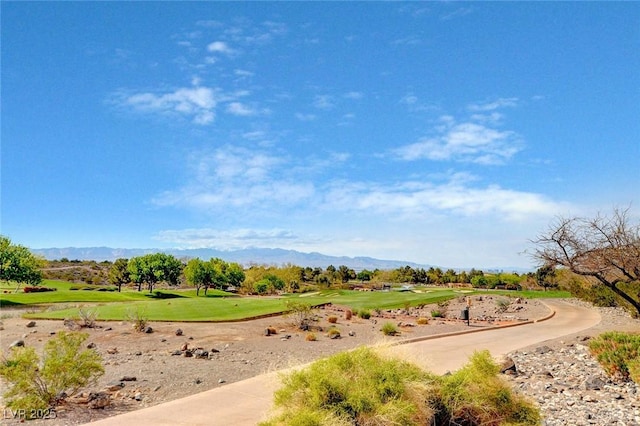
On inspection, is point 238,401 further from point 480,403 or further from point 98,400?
point 480,403

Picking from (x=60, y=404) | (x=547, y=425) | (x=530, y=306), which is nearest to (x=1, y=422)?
(x=60, y=404)

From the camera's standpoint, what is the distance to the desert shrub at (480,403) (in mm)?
7633

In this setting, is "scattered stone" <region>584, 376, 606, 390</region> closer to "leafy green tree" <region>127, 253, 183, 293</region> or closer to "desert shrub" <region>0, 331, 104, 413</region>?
"desert shrub" <region>0, 331, 104, 413</region>

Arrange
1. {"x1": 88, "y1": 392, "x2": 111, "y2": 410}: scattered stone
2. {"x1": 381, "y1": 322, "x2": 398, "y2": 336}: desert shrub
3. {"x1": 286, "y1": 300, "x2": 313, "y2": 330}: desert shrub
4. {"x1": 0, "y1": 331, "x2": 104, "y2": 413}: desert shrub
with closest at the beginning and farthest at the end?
{"x1": 0, "y1": 331, "x2": 104, "y2": 413}: desert shrub, {"x1": 88, "y1": 392, "x2": 111, "y2": 410}: scattered stone, {"x1": 381, "y1": 322, "x2": 398, "y2": 336}: desert shrub, {"x1": 286, "y1": 300, "x2": 313, "y2": 330}: desert shrub

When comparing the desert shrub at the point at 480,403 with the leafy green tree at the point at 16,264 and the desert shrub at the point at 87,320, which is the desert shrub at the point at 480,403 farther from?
the leafy green tree at the point at 16,264

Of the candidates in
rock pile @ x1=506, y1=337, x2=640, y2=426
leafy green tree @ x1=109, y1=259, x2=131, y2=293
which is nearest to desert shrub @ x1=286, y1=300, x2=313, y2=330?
rock pile @ x1=506, y1=337, x2=640, y2=426

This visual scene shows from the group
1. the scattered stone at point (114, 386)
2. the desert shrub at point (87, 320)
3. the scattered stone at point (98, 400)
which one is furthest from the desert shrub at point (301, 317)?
the scattered stone at point (98, 400)

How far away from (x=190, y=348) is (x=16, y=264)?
42.5 m

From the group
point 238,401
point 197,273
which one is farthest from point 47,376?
point 197,273

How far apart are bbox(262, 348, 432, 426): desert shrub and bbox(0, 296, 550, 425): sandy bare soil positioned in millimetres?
855

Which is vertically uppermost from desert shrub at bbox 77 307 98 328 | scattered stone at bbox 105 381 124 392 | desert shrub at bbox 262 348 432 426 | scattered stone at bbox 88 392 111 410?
desert shrub at bbox 262 348 432 426

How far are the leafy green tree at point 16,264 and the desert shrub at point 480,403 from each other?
2167 inches

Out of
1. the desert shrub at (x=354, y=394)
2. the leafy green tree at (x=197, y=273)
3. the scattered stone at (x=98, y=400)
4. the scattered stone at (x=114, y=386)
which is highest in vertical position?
the leafy green tree at (x=197, y=273)

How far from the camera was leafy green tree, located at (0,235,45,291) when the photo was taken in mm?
50156
